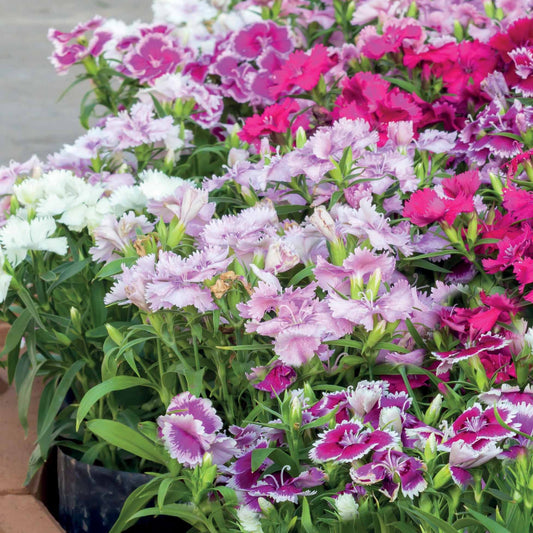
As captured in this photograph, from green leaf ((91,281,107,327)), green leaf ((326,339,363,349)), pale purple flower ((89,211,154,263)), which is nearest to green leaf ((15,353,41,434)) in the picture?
green leaf ((91,281,107,327))

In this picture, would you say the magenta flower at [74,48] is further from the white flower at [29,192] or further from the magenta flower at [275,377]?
the magenta flower at [275,377]

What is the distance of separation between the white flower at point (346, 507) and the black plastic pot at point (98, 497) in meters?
0.42

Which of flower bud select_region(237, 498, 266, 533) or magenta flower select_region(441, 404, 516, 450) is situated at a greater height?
magenta flower select_region(441, 404, 516, 450)

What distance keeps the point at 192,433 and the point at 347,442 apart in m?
0.21

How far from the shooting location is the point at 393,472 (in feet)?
3.22

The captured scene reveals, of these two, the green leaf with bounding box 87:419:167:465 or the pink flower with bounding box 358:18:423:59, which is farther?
the pink flower with bounding box 358:18:423:59

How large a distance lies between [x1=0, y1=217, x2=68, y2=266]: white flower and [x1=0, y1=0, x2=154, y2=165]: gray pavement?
8.94ft

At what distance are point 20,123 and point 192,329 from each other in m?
3.58

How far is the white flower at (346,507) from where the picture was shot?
1001 mm

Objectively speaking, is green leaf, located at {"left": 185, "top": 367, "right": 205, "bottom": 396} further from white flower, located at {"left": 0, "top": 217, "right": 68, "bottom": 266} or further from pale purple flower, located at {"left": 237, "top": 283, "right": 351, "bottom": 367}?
white flower, located at {"left": 0, "top": 217, "right": 68, "bottom": 266}

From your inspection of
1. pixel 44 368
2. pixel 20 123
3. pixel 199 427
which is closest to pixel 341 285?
pixel 199 427

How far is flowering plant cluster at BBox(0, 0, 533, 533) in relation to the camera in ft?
3.39

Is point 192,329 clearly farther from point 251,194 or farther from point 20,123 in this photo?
point 20,123

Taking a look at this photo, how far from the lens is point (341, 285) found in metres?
1.14
